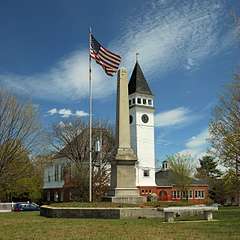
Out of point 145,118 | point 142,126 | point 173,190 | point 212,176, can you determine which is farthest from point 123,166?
point 212,176

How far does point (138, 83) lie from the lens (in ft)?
272

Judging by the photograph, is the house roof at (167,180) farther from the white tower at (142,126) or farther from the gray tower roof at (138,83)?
the gray tower roof at (138,83)

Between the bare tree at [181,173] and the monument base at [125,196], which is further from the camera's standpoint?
the bare tree at [181,173]

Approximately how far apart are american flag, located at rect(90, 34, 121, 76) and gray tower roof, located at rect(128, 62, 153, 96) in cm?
5166

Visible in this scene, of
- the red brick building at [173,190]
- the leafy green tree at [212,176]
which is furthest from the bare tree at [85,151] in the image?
the red brick building at [173,190]

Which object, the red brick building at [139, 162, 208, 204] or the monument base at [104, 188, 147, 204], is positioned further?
the red brick building at [139, 162, 208, 204]

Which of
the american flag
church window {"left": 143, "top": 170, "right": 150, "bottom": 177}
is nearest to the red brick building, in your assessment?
church window {"left": 143, "top": 170, "right": 150, "bottom": 177}

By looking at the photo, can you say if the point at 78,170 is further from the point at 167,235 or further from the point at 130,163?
the point at 167,235

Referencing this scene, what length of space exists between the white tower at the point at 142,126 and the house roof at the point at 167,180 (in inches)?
176

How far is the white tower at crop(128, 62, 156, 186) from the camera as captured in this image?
7838 centimetres

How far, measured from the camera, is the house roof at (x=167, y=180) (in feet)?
269

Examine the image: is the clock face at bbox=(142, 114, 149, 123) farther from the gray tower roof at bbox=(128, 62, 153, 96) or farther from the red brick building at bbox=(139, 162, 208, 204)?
the red brick building at bbox=(139, 162, 208, 204)

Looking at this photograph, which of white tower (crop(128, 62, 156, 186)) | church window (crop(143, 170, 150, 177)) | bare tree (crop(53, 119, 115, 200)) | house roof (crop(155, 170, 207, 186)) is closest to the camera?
bare tree (crop(53, 119, 115, 200))

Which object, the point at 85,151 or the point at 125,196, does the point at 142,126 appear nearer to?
the point at 85,151
